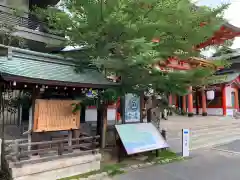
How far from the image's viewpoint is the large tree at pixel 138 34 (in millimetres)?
6780

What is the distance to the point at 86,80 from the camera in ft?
23.0

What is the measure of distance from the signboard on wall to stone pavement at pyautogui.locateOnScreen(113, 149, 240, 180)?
7.35 ft

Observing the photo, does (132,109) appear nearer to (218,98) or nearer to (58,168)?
(58,168)

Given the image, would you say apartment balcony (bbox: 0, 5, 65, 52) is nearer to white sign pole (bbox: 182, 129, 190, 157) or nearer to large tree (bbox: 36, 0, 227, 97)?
large tree (bbox: 36, 0, 227, 97)

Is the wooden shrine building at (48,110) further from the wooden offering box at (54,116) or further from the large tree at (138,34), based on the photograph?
the large tree at (138,34)

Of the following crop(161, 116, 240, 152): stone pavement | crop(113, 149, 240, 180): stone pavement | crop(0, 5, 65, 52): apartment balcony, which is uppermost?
crop(0, 5, 65, 52): apartment balcony

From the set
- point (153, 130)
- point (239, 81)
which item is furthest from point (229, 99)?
point (153, 130)

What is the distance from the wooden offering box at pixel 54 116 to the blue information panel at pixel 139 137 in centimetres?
179

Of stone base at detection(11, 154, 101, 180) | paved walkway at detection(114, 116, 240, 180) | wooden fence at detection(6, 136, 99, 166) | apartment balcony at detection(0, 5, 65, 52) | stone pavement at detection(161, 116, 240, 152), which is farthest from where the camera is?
apartment balcony at detection(0, 5, 65, 52)

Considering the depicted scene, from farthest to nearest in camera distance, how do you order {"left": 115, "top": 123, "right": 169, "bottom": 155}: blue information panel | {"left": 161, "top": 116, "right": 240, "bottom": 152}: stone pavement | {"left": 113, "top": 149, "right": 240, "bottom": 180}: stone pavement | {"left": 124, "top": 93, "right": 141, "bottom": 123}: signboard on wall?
1. {"left": 161, "top": 116, "right": 240, "bottom": 152}: stone pavement
2. {"left": 124, "top": 93, "right": 141, "bottom": 123}: signboard on wall
3. {"left": 115, "top": 123, "right": 169, "bottom": 155}: blue information panel
4. {"left": 113, "top": 149, "right": 240, "bottom": 180}: stone pavement

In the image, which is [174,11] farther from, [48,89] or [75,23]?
[48,89]

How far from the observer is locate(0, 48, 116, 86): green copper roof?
5.71 meters

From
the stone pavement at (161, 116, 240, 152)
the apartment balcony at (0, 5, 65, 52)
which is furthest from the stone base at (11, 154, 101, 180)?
the apartment balcony at (0, 5, 65, 52)

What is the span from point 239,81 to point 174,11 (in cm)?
2237
